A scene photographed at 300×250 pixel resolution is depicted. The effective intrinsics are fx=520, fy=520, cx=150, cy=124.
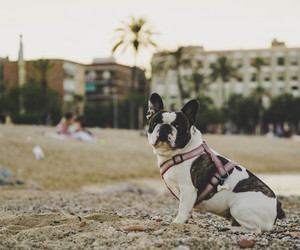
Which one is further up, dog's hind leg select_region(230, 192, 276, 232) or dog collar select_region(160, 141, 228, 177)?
dog collar select_region(160, 141, 228, 177)

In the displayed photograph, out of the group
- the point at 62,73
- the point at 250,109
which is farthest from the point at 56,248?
the point at 62,73

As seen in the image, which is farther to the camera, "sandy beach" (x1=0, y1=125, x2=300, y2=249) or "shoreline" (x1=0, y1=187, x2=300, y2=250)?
"sandy beach" (x1=0, y1=125, x2=300, y2=249)

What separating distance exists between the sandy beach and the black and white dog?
0.86ft

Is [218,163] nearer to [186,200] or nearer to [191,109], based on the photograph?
[186,200]

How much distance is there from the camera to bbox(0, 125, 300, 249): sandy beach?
19.5 ft

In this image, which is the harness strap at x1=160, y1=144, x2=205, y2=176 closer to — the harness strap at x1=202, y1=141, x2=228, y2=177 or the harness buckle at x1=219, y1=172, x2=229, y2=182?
the harness strap at x1=202, y1=141, x2=228, y2=177

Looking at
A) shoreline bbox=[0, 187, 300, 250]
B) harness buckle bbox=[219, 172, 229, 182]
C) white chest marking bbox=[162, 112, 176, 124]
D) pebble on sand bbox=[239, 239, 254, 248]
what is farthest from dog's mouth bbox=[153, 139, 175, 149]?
pebble on sand bbox=[239, 239, 254, 248]

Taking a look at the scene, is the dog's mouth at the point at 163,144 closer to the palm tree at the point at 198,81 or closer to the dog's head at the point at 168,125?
the dog's head at the point at 168,125

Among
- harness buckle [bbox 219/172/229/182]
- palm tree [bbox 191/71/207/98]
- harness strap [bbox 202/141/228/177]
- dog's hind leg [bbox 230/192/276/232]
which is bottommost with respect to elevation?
dog's hind leg [bbox 230/192/276/232]

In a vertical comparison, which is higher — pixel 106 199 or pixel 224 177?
pixel 224 177

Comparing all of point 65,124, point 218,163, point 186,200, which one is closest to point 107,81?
point 65,124

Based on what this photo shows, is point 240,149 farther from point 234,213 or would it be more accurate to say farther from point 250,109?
point 250,109

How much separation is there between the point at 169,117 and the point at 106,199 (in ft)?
25.3

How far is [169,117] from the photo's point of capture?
640 cm
